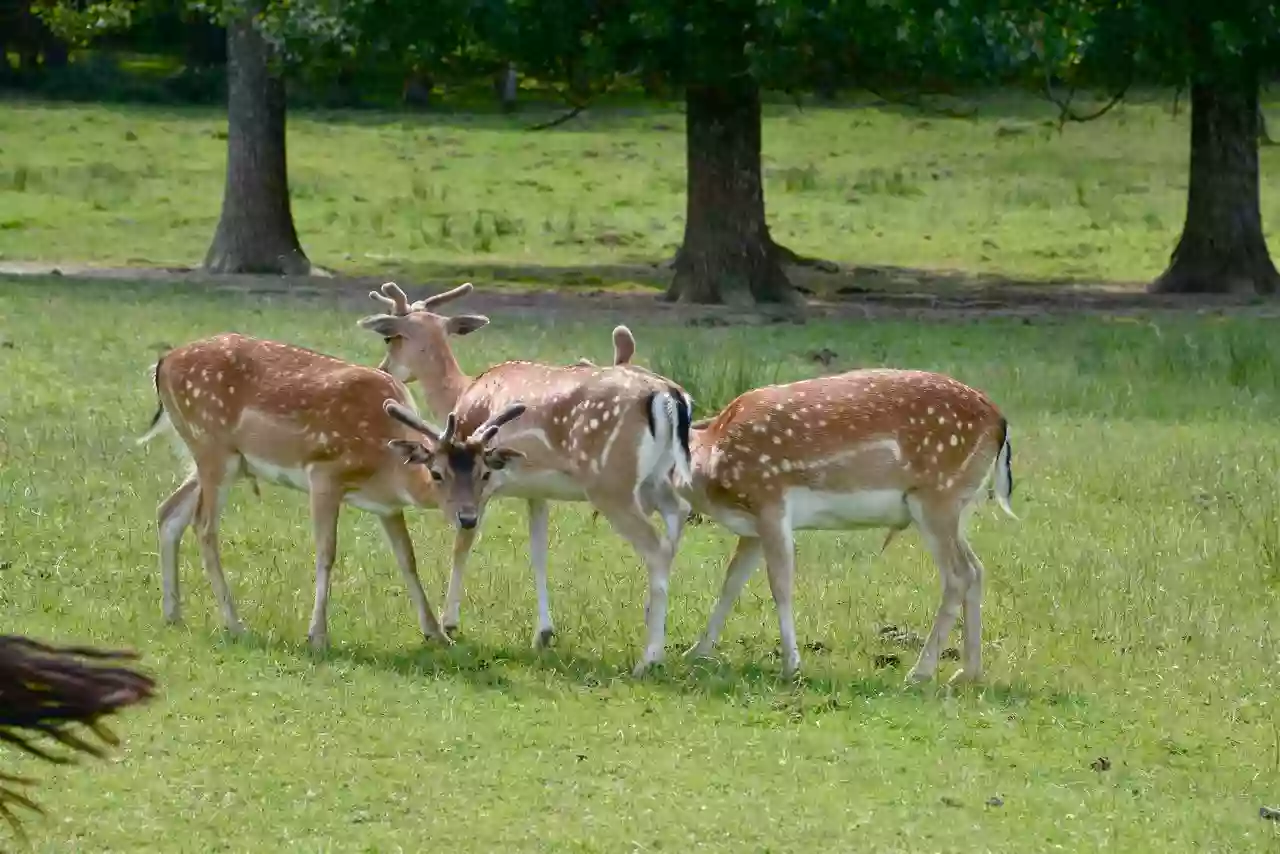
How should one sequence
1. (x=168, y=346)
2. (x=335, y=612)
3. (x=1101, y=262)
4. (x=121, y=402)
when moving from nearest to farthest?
(x=335, y=612) < (x=121, y=402) < (x=168, y=346) < (x=1101, y=262)

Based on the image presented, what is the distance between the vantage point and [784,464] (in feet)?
26.9

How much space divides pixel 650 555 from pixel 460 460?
752mm

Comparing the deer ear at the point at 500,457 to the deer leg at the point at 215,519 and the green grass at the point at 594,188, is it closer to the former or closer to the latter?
the deer leg at the point at 215,519

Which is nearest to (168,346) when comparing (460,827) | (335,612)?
(335,612)

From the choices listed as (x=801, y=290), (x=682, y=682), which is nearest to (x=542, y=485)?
(x=682, y=682)

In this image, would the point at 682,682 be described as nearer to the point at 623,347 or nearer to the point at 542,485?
the point at 542,485

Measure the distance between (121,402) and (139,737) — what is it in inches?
251

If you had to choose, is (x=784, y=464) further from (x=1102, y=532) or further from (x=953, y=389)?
(x=1102, y=532)

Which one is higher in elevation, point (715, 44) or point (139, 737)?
point (715, 44)

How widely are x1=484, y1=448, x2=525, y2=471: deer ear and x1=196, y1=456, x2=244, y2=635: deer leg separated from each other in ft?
3.79

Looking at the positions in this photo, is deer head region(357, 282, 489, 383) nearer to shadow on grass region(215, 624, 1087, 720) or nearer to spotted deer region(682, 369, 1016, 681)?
shadow on grass region(215, 624, 1087, 720)

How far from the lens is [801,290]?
2075 centimetres

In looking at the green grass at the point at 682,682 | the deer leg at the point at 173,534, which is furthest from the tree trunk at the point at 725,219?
the deer leg at the point at 173,534

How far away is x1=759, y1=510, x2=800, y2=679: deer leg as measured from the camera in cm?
805
